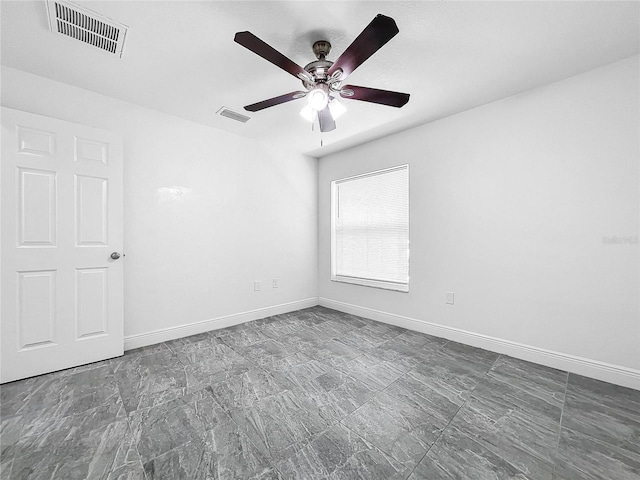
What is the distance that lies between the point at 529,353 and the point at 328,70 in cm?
299

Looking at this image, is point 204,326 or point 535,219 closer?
point 535,219

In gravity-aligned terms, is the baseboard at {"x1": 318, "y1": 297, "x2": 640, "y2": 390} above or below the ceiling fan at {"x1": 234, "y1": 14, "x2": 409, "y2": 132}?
below

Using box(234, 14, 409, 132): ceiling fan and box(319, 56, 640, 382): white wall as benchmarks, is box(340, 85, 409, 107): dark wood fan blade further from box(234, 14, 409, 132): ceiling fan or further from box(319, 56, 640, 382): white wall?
box(319, 56, 640, 382): white wall

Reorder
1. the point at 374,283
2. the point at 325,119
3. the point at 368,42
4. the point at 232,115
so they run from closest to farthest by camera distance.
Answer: the point at 368,42
the point at 325,119
the point at 232,115
the point at 374,283

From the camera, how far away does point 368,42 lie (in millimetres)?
1463

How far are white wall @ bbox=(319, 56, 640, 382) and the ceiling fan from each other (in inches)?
54.8

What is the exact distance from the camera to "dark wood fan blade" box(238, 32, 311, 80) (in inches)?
56.9

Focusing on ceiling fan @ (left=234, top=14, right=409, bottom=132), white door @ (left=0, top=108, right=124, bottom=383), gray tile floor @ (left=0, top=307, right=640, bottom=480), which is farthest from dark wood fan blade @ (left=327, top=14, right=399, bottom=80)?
white door @ (left=0, top=108, right=124, bottom=383)

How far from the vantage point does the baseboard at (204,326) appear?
110 inches

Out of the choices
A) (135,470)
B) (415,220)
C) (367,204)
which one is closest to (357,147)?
→ (367,204)

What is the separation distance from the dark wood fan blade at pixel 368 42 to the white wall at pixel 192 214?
7.20ft

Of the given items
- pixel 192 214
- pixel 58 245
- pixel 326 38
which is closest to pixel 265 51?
pixel 326 38

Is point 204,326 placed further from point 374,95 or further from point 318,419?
point 374,95

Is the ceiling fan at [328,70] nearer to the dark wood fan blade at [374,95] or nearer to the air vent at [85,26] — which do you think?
the dark wood fan blade at [374,95]
